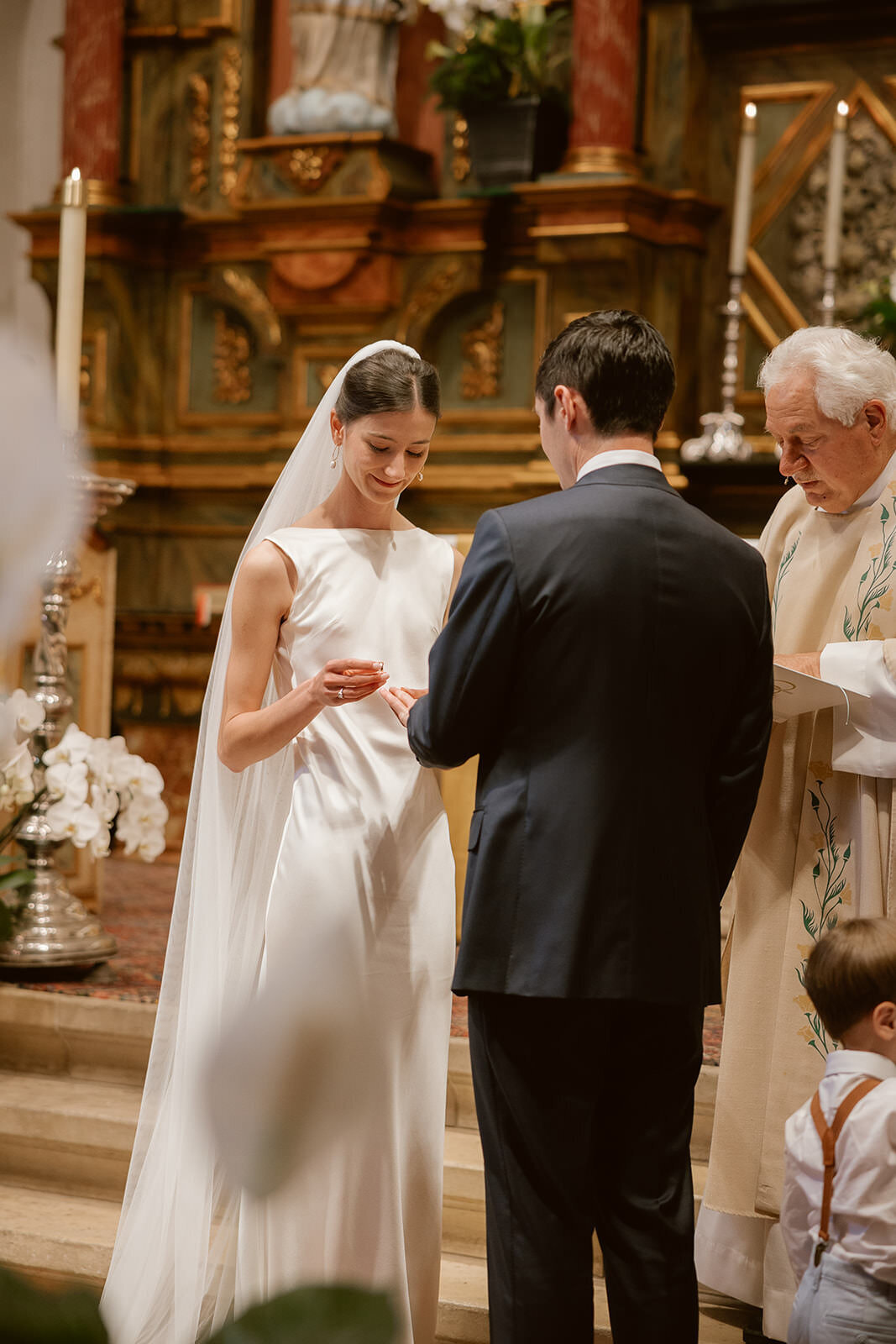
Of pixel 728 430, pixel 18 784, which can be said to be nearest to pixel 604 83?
pixel 728 430

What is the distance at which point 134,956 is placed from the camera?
183 inches

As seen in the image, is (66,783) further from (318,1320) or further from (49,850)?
(318,1320)

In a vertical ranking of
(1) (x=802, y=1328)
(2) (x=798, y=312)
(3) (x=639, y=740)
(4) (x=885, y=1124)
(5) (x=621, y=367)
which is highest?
(2) (x=798, y=312)

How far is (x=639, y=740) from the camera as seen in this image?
82.8 inches

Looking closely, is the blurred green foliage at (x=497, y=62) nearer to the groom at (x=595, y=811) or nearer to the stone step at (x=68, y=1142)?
the stone step at (x=68, y=1142)

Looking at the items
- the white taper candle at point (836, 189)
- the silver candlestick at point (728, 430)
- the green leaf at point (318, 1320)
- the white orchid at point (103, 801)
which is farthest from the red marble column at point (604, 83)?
the green leaf at point (318, 1320)

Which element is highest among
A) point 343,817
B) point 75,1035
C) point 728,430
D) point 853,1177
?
point 728,430

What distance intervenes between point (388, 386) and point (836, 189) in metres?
3.50

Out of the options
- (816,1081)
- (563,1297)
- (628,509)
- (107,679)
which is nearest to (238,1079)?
(628,509)

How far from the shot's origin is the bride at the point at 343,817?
2568mm

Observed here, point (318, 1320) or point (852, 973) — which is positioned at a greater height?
point (318, 1320)

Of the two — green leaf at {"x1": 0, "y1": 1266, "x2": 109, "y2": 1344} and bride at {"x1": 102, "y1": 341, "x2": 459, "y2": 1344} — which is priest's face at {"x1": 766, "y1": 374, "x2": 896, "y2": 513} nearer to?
bride at {"x1": 102, "y1": 341, "x2": 459, "y2": 1344}

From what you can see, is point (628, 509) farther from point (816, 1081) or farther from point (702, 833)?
point (816, 1081)

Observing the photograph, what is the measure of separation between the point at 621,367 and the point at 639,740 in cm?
50
